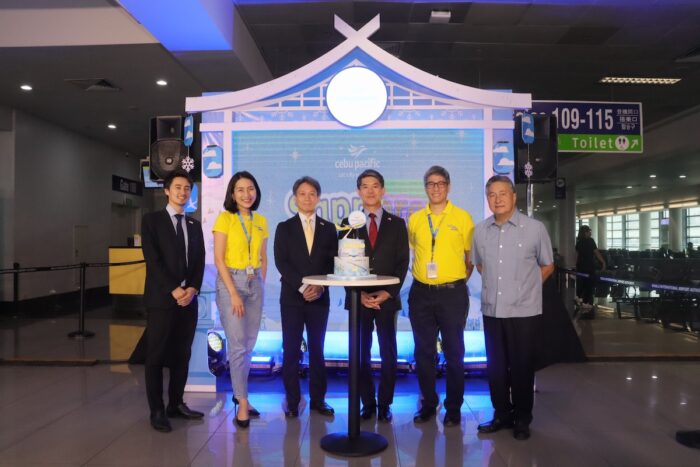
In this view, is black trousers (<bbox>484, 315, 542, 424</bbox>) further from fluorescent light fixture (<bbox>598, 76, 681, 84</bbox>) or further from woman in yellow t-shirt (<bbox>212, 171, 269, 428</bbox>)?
fluorescent light fixture (<bbox>598, 76, 681, 84</bbox>)

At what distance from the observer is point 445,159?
4.44 metres

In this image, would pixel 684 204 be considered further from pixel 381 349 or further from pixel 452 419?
pixel 381 349

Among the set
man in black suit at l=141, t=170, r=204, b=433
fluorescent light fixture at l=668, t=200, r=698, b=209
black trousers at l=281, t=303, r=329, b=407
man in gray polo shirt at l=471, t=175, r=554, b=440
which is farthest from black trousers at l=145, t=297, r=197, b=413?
fluorescent light fixture at l=668, t=200, r=698, b=209

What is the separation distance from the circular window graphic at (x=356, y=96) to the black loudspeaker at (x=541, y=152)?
1.47 meters

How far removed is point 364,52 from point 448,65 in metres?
4.55

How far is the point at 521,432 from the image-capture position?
3.30 metres

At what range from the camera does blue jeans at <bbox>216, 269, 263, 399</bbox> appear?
11.3 feet

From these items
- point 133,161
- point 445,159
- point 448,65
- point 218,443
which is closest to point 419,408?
point 218,443

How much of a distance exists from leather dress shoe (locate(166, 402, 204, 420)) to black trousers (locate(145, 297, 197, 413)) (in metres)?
0.04

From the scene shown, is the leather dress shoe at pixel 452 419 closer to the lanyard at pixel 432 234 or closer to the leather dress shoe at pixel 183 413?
the lanyard at pixel 432 234

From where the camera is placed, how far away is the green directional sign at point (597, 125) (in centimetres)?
771

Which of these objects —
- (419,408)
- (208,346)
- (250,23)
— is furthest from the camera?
(250,23)

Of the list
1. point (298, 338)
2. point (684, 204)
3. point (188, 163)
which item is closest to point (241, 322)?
point (298, 338)

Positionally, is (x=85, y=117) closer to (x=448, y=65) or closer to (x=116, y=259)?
(x=116, y=259)
